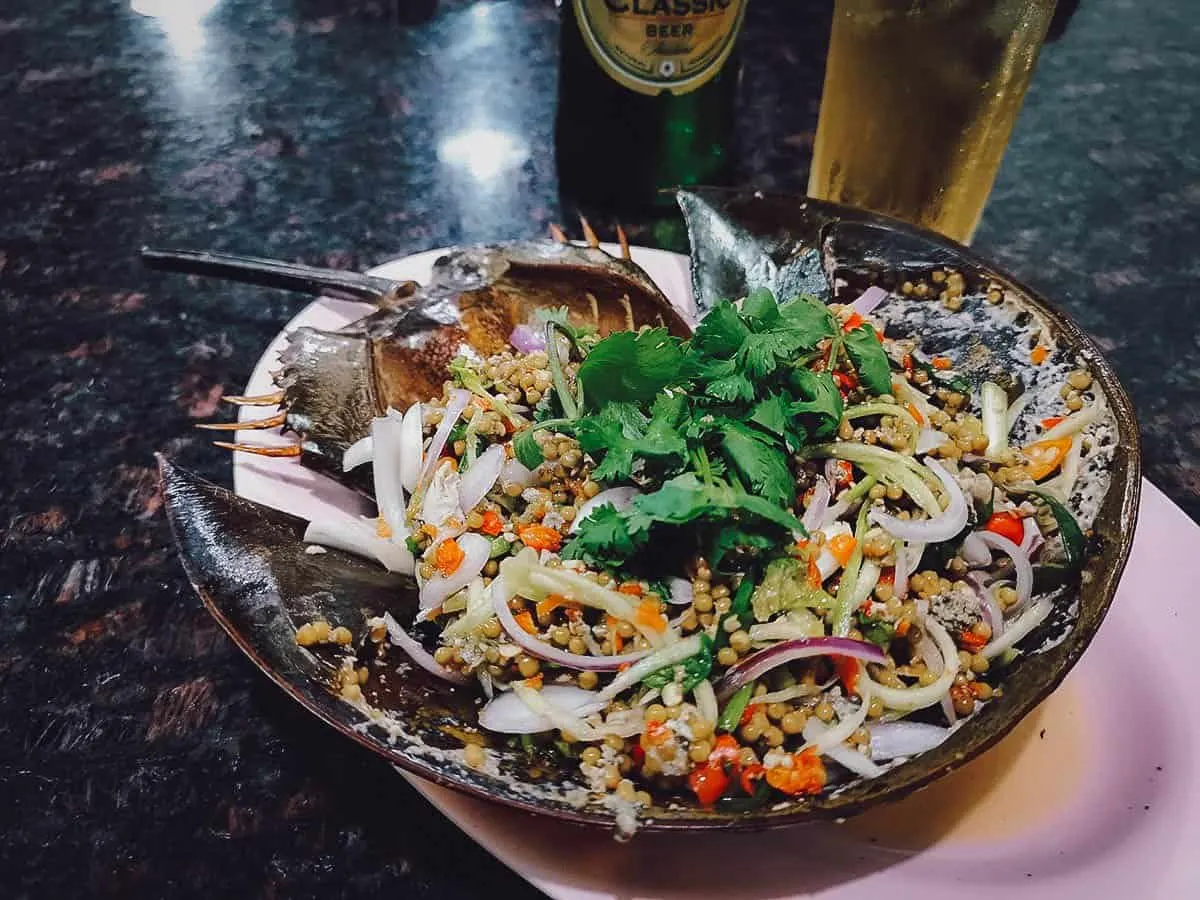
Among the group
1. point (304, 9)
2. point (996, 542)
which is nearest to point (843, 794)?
point (996, 542)

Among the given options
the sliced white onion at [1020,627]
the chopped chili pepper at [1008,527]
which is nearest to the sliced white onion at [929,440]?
the chopped chili pepper at [1008,527]

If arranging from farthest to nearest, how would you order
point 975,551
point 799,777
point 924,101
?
point 924,101
point 975,551
point 799,777

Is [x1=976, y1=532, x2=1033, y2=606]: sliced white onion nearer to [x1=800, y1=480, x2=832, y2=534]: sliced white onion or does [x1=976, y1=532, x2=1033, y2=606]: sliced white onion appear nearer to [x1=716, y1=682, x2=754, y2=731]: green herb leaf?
[x1=800, y1=480, x2=832, y2=534]: sliced white onion

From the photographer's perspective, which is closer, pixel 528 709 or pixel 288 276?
pixel 528 709

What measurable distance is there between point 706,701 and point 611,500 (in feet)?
0.85

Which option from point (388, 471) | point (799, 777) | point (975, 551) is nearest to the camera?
point (799, 777)

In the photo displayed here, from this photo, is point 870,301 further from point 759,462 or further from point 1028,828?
point 1028,828

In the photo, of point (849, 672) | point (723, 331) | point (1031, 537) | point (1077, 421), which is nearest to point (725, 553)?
point (849, 672)

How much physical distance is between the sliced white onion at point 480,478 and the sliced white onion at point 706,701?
0.36 meters

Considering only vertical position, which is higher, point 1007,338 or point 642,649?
point 1007,338

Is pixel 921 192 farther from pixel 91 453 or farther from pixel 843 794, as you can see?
pixel 91 453

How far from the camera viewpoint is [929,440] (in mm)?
1204

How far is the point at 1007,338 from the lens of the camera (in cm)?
136

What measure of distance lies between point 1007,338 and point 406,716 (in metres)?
0.96
